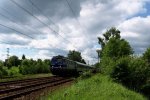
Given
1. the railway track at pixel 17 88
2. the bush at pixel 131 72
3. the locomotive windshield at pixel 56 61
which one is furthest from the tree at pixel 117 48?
the railway track at pixel 17 88

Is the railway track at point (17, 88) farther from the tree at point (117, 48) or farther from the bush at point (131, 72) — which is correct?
the tree at point (117, 48)

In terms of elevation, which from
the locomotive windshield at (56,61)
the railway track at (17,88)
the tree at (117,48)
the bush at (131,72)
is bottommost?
the railway track at (17,88)

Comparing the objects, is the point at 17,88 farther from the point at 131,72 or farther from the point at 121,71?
the point at 131,72

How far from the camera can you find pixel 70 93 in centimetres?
1958

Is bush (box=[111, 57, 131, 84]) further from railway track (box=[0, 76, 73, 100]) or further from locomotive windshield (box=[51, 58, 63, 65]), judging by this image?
locomotive windshield (box=[51, 58, 63, 65])

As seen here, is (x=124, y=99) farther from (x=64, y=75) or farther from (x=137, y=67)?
(x=64, y=75)

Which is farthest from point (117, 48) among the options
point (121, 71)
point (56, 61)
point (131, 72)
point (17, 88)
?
point (17, 88)

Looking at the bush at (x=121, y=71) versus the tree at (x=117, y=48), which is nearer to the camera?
the bush at (x=121, y=71)

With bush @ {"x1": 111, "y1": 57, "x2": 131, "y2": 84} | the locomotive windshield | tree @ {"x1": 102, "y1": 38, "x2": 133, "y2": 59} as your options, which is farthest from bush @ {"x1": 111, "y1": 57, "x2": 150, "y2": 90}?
tree @ {"x1": 102, "y1": 38, "x2": 133, "y2": 59}

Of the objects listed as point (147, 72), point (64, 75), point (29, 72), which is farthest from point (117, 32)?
point (147, 72)

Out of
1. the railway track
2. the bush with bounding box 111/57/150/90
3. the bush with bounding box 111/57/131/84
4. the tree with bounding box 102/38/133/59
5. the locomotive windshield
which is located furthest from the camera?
the tree with bounding box 102/38/133/59

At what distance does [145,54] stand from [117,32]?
152ft

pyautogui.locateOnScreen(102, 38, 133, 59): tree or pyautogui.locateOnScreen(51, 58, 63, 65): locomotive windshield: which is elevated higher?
pyautogui.locateOnScreen(102, 38, 133, 59): tree

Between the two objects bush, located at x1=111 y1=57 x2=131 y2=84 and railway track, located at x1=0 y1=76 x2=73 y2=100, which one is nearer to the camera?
railway track, located at x1=0 y1=76 x2=73 y2=100
